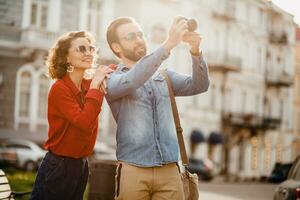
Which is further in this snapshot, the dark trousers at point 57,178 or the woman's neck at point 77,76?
the woman's neck at point 77,76

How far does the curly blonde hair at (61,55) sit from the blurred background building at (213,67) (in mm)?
22315

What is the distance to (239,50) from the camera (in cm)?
5381

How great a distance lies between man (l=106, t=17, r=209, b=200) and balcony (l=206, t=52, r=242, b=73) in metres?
43.3

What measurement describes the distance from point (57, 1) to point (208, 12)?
1339 centimetres

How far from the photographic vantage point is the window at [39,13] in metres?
36.9

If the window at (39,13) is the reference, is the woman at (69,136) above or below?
below

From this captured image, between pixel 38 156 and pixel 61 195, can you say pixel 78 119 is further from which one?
pixel 38 156

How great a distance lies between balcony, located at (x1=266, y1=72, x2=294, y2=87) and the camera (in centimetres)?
5809

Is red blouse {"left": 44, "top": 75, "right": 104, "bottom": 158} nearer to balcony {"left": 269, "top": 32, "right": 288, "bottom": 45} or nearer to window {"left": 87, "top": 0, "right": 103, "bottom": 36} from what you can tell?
window {"left": 87, "top": 0, "right": 103, "bottom": 36}

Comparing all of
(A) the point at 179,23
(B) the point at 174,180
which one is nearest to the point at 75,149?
(B) the point at 174,180

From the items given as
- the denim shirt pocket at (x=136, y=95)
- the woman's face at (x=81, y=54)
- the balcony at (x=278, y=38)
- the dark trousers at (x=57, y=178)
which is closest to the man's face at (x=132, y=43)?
the denim shirt pocket at (x=136, y=95)

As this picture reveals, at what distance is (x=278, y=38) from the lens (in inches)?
2304

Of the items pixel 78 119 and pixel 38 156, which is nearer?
pixel 78 119

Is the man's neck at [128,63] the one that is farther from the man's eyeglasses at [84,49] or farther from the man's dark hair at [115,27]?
the man's eyeglasses at [84,49]
